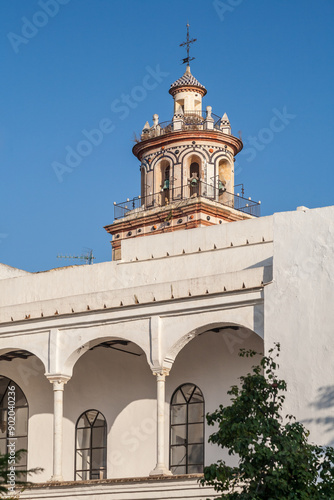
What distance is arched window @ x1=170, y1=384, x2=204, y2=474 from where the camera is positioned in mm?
25750

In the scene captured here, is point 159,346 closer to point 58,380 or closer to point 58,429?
point 58,380

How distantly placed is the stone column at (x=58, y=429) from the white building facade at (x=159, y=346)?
25 millimetres

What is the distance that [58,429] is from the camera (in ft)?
81.8

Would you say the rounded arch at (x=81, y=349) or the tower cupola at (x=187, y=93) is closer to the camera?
the rounded arch at (x=81, y=349)

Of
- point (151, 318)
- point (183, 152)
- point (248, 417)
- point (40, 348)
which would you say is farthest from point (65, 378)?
point (183, 152)


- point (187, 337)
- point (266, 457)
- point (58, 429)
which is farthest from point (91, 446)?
point (266, 457)

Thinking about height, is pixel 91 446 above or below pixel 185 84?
below

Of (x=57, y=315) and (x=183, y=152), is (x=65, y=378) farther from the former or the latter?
(x=183, y=152)

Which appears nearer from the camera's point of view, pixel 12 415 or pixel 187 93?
pixel 12 415

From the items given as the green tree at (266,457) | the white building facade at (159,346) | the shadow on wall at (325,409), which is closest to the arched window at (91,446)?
the white building facade at (159,346)

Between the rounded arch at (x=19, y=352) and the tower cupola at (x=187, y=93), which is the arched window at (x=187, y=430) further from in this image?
the tower cupola at (x=187, y=93)

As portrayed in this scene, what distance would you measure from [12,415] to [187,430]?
16.3 feet

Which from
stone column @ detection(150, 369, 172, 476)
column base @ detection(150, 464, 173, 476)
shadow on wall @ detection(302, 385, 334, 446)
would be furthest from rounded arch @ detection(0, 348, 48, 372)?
shadow on wall @ detection(302, 385, 334, 446)

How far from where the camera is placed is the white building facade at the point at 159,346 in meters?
22.6
